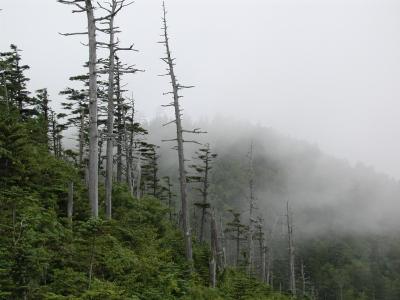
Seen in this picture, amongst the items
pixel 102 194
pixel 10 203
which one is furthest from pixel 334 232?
pixel 10 203

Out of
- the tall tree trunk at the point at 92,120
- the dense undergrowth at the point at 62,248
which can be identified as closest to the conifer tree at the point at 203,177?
the dense undergrowth at the point at 62,248

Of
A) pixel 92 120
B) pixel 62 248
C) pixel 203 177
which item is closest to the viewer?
pixel 62 248

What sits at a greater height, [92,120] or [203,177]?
[92,120]

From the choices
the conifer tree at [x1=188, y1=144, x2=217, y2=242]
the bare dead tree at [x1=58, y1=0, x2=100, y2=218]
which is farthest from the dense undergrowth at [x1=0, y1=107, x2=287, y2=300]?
the conifer tree at [x1=188, y1=144, x2=217, y2=242]

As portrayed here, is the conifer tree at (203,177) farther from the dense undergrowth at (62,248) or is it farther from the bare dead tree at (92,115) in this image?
the bare dead tree at (92,115)

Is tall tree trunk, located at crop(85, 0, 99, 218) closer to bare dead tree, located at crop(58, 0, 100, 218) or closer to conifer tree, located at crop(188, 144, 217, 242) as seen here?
bare dead tree, located at crop(58, 0, 100, 218)

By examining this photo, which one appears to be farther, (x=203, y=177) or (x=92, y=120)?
(x=203, y=177)

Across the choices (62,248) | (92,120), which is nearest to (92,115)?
(92,120)

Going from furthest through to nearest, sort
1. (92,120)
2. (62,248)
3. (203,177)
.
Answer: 1. (203,177)
2. (92,120)
3. (62,248)

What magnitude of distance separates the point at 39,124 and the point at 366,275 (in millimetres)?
116538

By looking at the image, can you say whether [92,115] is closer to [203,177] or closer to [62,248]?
[62,248]

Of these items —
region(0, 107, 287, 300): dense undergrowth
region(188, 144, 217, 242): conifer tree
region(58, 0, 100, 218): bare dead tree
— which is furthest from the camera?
region(188, 144, 217, 242): conifer tree

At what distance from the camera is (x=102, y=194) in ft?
72.4

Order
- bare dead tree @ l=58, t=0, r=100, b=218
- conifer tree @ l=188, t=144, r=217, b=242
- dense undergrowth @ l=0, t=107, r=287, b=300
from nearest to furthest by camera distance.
Result: dense undergrowth @ l=0, t=107, r=287, b=300 → bare dead tree @ l=58, t=0, r=100, b=218 → conifer tree @ l=188, t=144, r=217, b=242
